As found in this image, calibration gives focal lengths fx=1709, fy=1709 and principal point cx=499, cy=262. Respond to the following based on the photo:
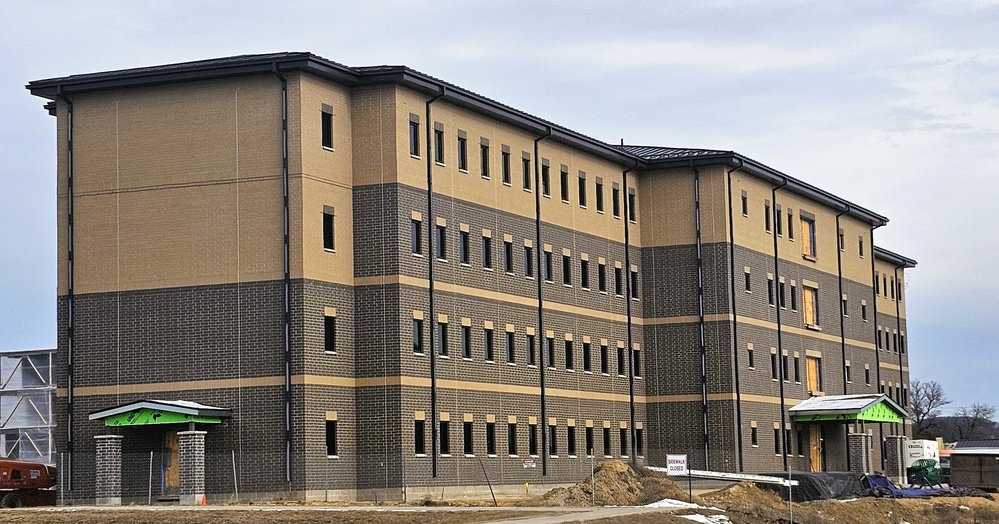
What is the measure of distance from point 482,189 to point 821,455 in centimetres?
2853

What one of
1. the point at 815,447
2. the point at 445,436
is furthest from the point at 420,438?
the point at 815,447

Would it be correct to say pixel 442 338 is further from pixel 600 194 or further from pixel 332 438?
pixel 600 194

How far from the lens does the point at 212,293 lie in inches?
2266

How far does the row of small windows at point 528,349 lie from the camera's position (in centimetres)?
6184

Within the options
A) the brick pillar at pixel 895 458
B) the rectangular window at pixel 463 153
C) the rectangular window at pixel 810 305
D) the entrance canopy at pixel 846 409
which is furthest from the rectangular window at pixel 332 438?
the brick pillar at pixel 895 458

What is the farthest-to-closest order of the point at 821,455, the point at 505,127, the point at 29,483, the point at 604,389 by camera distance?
the point at 821,455, the point at 604,389, the point at 505,127, the point at 29,483

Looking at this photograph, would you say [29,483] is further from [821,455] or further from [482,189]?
[821,455]

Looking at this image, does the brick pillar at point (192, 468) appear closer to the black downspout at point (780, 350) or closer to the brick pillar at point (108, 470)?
Answer: the brick pillar at point (108, 470)

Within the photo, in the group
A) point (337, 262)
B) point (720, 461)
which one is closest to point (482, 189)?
point (337, 262)

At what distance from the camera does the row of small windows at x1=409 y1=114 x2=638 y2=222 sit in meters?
61.8

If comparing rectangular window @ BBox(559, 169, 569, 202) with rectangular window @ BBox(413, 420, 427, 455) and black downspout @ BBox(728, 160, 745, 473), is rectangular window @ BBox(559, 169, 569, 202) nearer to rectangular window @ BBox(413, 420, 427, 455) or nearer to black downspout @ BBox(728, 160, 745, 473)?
black downspout @ BBox(728, 160, 745, 473)

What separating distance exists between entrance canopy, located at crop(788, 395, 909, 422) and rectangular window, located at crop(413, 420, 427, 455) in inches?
1058

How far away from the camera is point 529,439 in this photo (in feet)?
219

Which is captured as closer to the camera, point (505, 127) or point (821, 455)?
point (505, 127)
